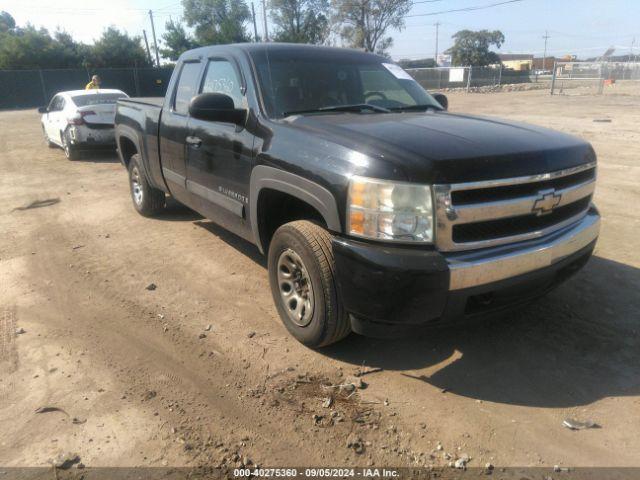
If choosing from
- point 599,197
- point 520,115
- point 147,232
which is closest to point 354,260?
point 147,232

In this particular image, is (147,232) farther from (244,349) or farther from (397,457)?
(397,457)

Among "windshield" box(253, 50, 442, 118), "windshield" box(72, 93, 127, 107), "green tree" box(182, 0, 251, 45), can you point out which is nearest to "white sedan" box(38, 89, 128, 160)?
"windshield" box(72, 93, 127, 107)

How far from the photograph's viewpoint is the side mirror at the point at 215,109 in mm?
3490

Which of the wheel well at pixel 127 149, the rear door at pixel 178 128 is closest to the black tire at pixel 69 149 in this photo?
the wheel well at pixel 127 149

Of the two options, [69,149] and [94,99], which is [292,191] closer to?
[69,149]

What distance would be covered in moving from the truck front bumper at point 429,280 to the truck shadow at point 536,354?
0.82 feet

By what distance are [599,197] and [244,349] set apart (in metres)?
5.57

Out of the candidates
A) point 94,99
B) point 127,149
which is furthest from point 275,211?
point 94,99

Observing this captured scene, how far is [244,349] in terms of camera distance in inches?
133

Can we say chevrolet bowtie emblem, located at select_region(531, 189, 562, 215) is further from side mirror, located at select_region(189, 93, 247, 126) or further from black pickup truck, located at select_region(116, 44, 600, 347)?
side mirror, located at select_region(189, 93, 247, 126)

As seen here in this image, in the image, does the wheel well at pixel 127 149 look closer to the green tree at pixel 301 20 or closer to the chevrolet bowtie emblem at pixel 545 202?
the chevrolet bowtie emblem at pixel 545 202

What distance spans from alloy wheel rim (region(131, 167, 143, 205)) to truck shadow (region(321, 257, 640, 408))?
4.15m

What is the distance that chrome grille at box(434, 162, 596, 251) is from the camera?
8.23 ft

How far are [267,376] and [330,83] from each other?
2.33 metres
